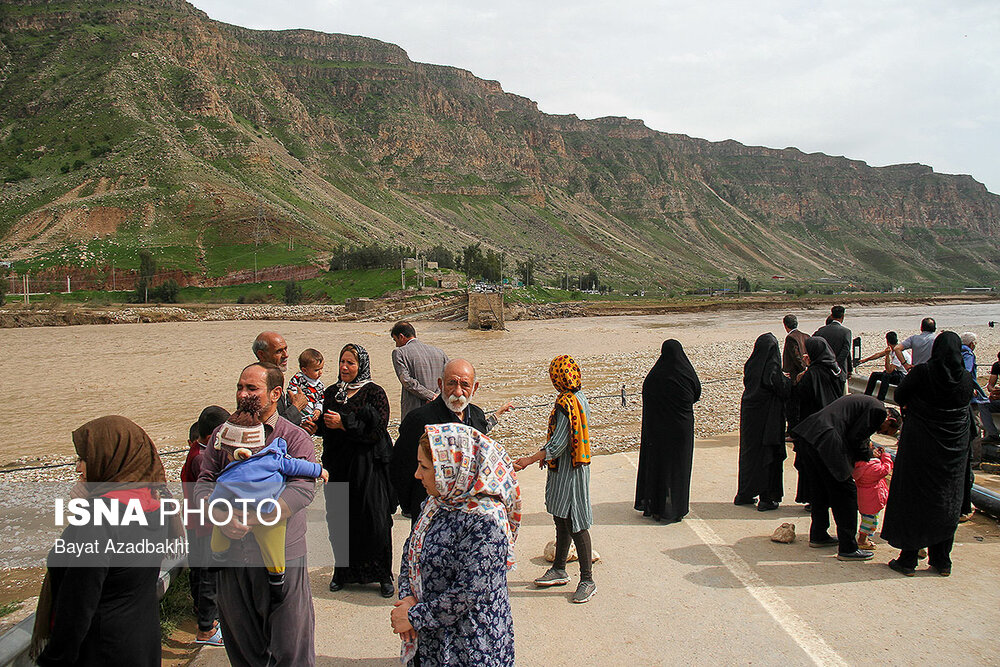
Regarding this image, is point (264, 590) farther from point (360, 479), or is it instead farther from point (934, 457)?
point (934, 457)

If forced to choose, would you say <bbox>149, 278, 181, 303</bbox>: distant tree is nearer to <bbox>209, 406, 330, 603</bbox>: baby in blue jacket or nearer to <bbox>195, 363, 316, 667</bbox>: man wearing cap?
<bbox>195, 363, 316, 667</bbox>: man wearing cap

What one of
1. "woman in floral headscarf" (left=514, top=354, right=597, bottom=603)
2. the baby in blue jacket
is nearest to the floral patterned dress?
the baby in blue jacket

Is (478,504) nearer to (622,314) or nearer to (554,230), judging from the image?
(622,314)

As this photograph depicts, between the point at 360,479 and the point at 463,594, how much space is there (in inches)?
87.5

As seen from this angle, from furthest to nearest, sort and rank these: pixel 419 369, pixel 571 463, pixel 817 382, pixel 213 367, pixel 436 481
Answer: pixel 213 367 → pixel 817 382 → pixel 419 369 → pixel 571 463 → pixel 436 481

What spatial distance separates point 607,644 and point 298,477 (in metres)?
2.15

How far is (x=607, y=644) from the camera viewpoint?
3.73m

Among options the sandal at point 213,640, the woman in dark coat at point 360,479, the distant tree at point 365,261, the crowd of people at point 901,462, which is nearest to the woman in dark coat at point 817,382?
the crowd of people at point 901,462

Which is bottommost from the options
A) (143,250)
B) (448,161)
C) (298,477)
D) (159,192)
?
(298,477)

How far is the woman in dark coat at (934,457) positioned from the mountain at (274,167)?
63.9 meters

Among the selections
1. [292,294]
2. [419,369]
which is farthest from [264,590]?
[292,294]

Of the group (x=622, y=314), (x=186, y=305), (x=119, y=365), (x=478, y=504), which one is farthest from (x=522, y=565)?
(x=622, y=314)

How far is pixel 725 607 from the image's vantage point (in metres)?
4.16

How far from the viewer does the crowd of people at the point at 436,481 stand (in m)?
2.39
